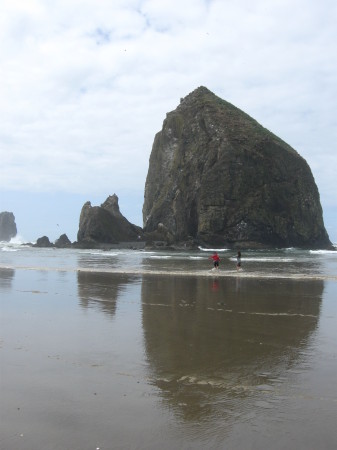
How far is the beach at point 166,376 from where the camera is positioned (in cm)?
452

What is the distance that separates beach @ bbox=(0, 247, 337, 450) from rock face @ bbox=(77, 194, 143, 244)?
67777mm

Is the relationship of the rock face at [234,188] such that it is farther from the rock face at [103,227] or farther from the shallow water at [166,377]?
the shallow water at [166,377]

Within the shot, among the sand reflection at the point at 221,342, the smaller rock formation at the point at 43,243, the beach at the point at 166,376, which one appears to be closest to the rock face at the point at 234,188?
the smaller rock formation at the point at 43,243

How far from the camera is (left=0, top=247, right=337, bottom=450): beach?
14.8 feet

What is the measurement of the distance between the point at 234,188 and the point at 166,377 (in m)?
77.1

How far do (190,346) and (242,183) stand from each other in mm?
75757

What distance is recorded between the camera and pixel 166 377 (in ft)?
20.6

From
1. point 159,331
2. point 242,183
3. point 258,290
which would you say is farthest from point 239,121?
point 159,331

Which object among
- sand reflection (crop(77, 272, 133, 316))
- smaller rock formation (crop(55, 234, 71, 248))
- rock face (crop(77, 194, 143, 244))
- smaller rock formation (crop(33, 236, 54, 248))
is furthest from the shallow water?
smaller rock formation (crop(33, 236, 54, 248))

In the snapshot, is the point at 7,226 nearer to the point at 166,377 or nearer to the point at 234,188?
the point at 234,188

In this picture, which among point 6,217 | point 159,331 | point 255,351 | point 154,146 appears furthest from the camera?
point 6,217

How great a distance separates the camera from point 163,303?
45.2 ft

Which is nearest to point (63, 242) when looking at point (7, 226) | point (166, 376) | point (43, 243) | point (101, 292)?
point (43, 243)

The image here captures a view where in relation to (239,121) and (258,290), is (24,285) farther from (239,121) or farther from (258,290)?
(239,121)
